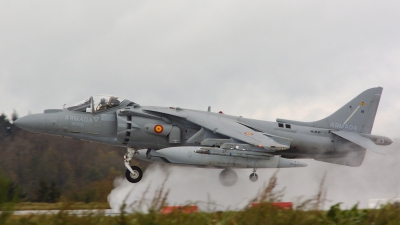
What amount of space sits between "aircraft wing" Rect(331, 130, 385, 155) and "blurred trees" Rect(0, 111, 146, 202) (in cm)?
1146

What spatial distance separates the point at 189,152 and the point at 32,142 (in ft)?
66.2

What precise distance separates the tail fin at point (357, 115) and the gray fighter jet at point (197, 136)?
0.27 m

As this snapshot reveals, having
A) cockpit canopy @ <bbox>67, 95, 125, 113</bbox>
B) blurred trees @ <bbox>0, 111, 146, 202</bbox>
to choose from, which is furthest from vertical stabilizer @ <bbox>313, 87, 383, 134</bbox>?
blurred trees @ <bbox>0, 111, 146, 202</bbox>

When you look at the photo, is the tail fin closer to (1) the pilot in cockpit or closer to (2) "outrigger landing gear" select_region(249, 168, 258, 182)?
(2) "outrigger landing gear" select_region(249, 168, 258, 182)

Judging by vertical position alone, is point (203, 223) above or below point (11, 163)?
above

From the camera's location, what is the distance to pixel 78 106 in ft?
54.2

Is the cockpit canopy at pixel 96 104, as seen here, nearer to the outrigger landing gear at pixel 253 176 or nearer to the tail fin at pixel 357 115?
the outrigger landing gear at pixel 253 176

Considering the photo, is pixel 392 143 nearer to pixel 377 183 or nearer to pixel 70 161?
pixel 377 183

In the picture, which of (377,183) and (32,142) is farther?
(32,142)

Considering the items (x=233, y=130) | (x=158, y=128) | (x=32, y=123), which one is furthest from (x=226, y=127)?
(x=32, y=123)

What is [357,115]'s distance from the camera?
1841cm

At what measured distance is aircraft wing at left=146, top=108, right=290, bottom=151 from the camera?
15.7 metres

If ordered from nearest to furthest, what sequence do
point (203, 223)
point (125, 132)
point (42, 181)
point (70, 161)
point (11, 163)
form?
point (203, 223)
point (125, 132)
point (42, 181)
point (70, 161)
point (11, 163)

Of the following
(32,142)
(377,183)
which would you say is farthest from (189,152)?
(32,142)
